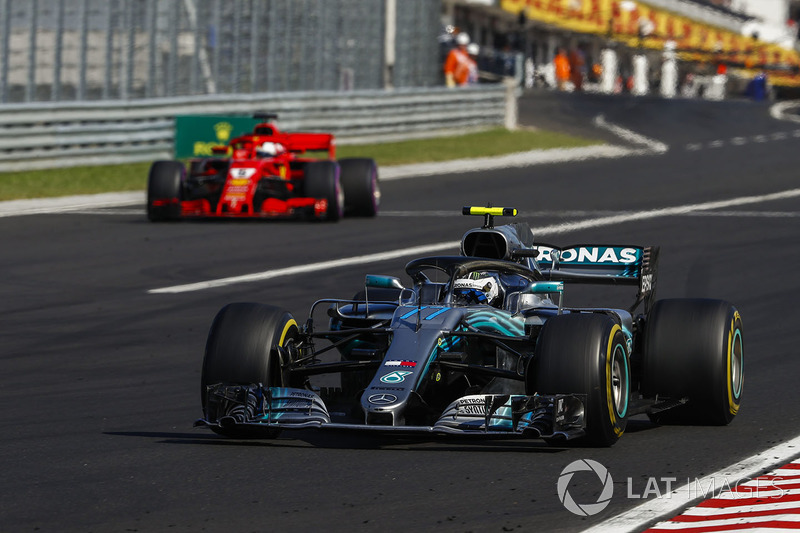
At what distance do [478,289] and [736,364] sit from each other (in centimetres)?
162

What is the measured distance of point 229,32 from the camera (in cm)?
3469

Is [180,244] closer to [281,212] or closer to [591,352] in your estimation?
[281,212]

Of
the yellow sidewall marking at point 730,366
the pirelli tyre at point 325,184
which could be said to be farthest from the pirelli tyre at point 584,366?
the pirelli tyre at point 325,184

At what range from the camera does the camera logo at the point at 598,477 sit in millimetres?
6691

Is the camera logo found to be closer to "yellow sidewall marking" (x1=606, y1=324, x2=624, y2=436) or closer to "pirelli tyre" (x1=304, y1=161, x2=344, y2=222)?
"yellow sidewall marking" (x1=606, y1=324, x2=624, y2=436)

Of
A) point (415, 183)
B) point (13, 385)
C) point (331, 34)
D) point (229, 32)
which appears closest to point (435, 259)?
point (13, 385)

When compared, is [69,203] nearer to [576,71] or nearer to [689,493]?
[689,493]

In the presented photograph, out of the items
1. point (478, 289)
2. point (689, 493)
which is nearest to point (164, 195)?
point (478, 289)

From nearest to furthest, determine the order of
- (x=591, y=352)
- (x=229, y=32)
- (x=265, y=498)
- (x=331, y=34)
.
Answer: (x=265, y=498) < (x=591, y=352) < (x=229, y=32) < (x=331, y=34)

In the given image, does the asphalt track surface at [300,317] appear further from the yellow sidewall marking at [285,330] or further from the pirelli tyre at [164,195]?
the yellow sidewall marking at [285,330]

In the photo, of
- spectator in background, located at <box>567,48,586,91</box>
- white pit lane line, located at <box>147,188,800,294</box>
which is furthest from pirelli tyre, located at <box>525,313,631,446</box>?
spectator in background, located at <box>567,48,586,91</box>

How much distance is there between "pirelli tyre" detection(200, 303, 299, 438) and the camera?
8.36 m

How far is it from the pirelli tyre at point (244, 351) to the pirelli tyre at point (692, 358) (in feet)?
7.04

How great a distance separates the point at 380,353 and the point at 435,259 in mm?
797
